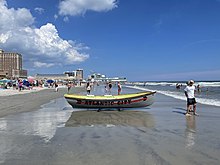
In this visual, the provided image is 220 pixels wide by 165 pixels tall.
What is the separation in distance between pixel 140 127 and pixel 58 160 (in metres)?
4.57

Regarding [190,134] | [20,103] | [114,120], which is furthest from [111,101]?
[20,103]

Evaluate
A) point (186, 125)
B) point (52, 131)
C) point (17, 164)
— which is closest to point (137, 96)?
point (186, 125)

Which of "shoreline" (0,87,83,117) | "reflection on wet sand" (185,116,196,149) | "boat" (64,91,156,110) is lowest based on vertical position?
Answer: "shoreline" (0,87,83,117)

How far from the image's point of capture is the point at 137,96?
14.7 metres

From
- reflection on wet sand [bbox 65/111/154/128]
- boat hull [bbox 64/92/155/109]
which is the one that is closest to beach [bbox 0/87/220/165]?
reflection on wet sand [bbox 65/111/154/128]

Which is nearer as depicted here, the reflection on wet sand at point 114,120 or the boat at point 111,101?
the reflection on wet sand at point 114,120

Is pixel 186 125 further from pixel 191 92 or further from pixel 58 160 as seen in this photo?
pixel 58 160

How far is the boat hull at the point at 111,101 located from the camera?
14.5m

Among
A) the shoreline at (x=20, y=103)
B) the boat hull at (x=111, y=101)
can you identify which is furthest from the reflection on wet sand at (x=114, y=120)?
the shoreline at (x=20, y=103)

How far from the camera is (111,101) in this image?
14.5m

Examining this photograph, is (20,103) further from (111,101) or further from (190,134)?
(190,134)

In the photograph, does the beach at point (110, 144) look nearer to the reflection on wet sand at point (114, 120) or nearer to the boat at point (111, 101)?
the reflection on wet sand at point (114, 120)

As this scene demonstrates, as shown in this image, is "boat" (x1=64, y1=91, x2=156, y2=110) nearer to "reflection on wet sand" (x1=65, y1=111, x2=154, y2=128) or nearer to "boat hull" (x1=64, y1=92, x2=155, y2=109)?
"boat hull" (x1=64, y1=92, x2=155, y2=109)

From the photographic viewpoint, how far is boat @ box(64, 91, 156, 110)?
1449 cm
